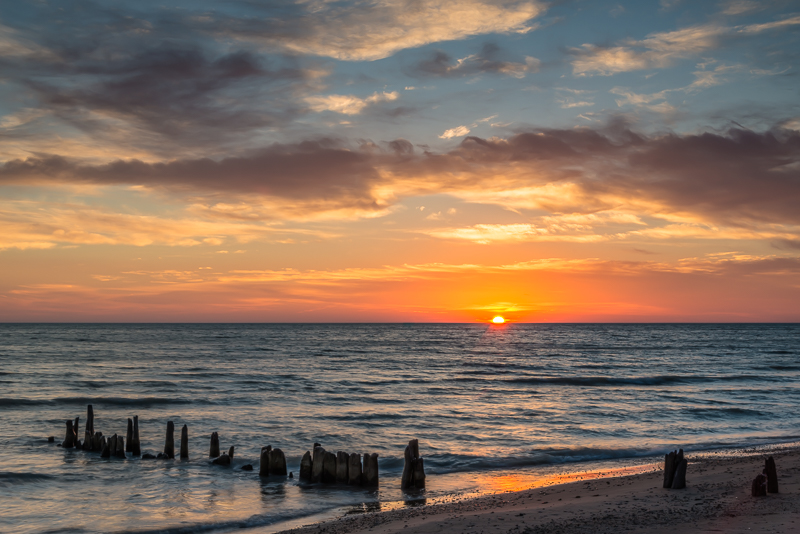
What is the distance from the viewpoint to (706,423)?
26703 millimetres

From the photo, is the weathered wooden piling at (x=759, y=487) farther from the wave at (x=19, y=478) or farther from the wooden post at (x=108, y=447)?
the wooden post at (x=108, y=447)

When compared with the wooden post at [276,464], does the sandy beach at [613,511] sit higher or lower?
higher

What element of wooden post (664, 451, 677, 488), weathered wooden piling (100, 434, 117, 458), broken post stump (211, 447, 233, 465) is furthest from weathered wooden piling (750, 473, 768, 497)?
weathered wooden piling (100, 434, 117, 458)

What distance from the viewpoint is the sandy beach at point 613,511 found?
10289mm

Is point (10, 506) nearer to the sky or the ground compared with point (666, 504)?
nearer to the ground

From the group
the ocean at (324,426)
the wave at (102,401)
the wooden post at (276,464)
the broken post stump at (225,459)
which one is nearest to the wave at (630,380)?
the ocean at (324,426)

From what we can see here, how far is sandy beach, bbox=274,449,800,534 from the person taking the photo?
10.3 meters

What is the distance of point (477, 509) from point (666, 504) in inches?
160

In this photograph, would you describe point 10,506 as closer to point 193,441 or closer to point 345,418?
point 193,441

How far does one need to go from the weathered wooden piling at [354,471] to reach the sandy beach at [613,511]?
2.68 metres

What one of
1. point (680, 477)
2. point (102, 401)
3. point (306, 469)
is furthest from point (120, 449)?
point (680, 477)

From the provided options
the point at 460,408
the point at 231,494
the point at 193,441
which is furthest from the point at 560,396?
the point at 231,494

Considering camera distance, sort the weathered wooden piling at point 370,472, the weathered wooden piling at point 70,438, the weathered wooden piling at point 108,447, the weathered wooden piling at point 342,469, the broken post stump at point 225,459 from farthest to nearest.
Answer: the weathered wooden piling at point 70,438 → the weathered wooden piling at point 108,447 → the broken post stump at point 225,459 → the weathered wooden piling at point 342,469 → the weathered wooden piling at point 370,472

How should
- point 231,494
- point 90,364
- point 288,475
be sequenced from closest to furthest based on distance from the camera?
1. point 231,494
2. point 288,475
3. point 90,364
